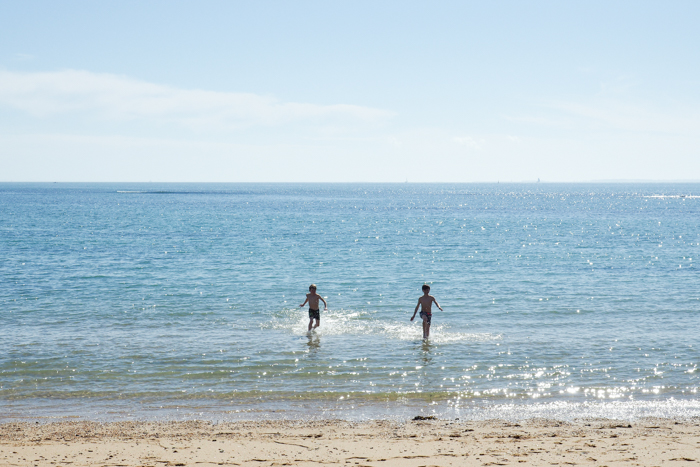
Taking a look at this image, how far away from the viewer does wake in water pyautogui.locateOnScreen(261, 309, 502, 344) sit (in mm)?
18609

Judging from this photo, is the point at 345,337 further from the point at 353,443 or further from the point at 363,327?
the point at 353,443

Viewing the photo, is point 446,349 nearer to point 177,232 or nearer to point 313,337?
point 313,337

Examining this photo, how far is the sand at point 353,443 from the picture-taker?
884 centimetres

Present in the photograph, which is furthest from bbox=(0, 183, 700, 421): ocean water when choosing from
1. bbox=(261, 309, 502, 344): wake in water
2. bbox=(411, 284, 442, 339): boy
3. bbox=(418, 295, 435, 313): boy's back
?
bbox=(418, 295, 435, 313): boy's back

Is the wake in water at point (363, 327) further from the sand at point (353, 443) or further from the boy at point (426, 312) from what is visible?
the sand at point (353, 443)

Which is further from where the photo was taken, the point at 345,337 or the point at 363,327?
the point at 363,327

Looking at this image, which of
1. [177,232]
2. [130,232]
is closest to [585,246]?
[177,232]

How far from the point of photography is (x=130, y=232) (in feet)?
191

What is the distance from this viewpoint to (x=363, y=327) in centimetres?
2008

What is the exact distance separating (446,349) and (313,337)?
4.30 m

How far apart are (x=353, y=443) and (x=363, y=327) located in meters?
10.3

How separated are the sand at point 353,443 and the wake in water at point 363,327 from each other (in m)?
7.38

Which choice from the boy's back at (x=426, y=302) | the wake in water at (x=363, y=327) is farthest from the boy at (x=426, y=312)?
the wake in water at (x=363, y=327)

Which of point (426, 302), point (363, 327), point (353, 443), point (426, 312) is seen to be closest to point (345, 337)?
point (363, 327)
